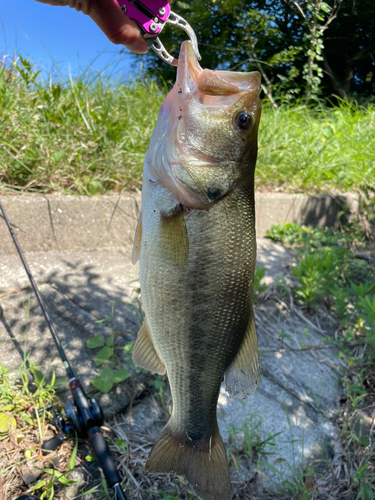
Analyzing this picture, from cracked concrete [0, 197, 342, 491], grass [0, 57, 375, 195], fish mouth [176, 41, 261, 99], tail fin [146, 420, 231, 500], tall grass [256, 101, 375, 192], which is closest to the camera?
fish mouth [176, 41, 261, 99]

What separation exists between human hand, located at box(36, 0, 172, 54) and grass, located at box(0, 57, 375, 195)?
5.75ft

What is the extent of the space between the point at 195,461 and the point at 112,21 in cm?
189

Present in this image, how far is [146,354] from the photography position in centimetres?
140

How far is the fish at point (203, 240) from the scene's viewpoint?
1.18m

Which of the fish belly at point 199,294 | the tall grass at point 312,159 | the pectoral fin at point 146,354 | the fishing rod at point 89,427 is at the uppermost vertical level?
the tall grass at point 312,159

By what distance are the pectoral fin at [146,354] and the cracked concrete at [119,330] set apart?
0.86 m

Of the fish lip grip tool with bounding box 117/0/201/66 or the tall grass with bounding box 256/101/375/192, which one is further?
the tall grass with bounding box 256/101/375/192

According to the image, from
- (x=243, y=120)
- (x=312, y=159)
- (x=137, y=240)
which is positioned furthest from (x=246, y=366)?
(x=312, y=159)

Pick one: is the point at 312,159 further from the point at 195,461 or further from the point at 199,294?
the point at 195,461

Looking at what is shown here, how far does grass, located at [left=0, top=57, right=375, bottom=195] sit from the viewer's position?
10.6 feet

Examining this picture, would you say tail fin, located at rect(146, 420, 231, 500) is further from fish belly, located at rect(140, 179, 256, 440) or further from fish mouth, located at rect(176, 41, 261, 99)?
fish mouth, located at rect(176, 41, 261, 99)

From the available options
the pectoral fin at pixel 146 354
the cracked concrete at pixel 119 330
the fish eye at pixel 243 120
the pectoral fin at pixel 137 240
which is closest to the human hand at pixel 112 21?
the fish eye at pixel 243 120

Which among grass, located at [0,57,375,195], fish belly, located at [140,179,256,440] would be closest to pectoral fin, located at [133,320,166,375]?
fish belly, located at [140,179,256,440]

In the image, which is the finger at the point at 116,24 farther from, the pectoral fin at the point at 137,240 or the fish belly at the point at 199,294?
the pectoral fin at the point at 137,240
